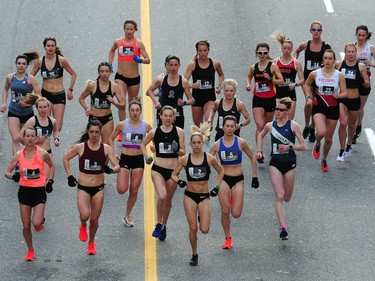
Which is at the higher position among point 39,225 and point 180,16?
point 180,16

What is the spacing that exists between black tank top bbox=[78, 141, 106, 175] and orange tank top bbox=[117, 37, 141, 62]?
4732mm

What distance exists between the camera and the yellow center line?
61.3ft

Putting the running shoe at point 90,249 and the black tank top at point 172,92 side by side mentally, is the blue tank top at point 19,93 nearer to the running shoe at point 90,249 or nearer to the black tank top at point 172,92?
the black tank top at point 172,92

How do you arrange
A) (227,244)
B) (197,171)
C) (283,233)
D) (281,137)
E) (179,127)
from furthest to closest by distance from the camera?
(179,127), (281,137), (283,233), (227,244), (197,171)

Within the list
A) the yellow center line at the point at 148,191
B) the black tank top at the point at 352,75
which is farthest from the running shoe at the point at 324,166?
the yellow center line at the point at 148,191

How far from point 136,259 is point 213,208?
8.04 feet

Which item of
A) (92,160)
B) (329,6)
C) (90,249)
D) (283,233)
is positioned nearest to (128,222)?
(90,249)

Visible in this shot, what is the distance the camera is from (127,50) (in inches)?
914

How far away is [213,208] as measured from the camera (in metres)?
20.8

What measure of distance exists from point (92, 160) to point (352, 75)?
5.95 meters

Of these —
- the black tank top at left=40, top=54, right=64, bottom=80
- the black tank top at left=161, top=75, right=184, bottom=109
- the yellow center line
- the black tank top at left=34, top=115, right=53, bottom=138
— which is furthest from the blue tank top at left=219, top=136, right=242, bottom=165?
the black tank top at left=40, top=54, right=64, bottom=80

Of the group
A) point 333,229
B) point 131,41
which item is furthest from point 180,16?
point 333,229

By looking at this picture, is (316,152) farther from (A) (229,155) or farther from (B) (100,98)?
(B) (100,98)

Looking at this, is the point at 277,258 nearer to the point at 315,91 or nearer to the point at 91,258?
the point at 91,258
